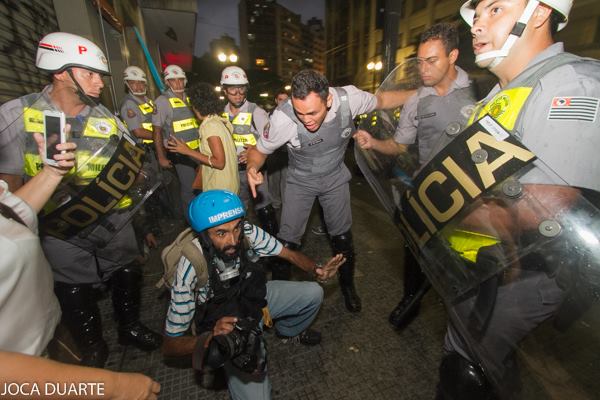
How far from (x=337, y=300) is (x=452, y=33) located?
7.87ft

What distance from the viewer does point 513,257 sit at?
2.78ft

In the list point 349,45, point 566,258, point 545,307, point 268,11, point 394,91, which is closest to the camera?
point 566,258

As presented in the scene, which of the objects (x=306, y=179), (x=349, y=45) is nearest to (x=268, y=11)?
(x=349, y=45)

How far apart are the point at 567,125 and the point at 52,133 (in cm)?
198

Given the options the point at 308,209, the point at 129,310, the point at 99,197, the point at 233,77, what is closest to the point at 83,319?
the point at 129,310

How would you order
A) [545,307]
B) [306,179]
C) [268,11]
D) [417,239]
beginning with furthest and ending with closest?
1. [268,11]
2. [306,179]
3. [417,239]
4. [545,307]

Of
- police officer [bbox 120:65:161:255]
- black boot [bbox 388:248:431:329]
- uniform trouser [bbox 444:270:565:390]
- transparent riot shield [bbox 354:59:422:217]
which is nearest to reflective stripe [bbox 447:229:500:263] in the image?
uniform trouser [bbox 444:270:565:390]

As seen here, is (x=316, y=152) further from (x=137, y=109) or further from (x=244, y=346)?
(x=137, y=109)

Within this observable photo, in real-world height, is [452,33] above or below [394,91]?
above

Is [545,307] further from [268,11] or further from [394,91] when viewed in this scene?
[268,11]

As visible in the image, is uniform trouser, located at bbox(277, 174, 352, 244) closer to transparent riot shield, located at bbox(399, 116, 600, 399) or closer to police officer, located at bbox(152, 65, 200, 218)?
transparent riot shield, located at bbox(399, 116, 600, 399)

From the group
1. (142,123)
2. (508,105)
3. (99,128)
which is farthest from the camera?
(142,123)

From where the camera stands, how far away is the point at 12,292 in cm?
83

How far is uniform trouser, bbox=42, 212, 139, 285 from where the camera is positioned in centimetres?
183
